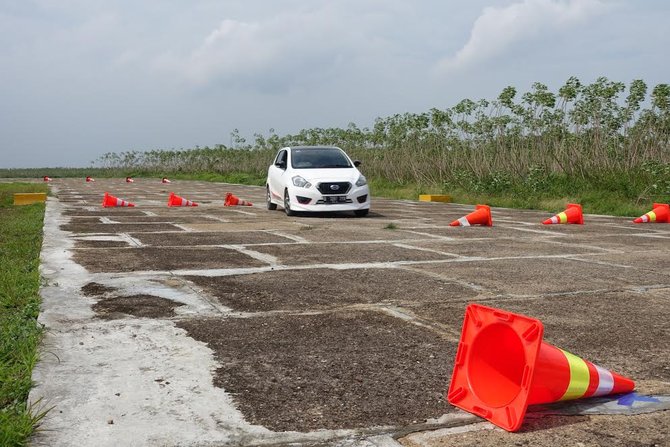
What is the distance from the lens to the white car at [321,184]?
545 inches

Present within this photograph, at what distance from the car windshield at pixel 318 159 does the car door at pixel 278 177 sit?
1.00ft

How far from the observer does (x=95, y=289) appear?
539 centimetres

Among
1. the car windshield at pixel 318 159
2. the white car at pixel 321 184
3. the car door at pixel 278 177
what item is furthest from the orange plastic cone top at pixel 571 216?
the car door at pixel 278 177

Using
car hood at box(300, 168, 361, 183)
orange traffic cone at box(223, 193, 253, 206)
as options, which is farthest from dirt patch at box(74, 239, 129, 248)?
orange traffic cone at box(223, 193, 253, 206)

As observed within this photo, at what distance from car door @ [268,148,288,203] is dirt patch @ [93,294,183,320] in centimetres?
984

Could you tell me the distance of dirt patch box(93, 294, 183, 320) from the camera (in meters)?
4.54

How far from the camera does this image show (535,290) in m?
5.55

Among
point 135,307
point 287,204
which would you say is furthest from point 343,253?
point 287,204

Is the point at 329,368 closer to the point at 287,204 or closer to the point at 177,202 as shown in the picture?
the point at 287,204

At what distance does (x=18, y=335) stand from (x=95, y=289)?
1.54 m

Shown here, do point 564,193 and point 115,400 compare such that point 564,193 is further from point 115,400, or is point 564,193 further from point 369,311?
point 115,400

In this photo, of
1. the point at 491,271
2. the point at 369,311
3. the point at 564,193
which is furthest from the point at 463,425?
the point at 564,193

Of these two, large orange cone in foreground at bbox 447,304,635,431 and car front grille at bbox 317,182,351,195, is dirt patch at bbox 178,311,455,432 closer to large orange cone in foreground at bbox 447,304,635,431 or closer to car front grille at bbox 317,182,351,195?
large orange cone in foreground at bbox 447,304,635,431

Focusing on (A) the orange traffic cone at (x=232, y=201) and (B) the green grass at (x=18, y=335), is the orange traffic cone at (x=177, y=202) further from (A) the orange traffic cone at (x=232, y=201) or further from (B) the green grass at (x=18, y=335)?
(B) the green grass at (x=18, y=335)
